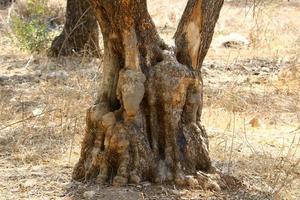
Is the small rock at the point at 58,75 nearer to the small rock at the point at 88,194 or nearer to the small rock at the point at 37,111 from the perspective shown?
the small rock at the point at 37,111

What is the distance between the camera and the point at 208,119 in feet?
15.9

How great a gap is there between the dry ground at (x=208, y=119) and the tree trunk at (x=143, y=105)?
124mm

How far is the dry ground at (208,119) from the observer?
10.7 feet

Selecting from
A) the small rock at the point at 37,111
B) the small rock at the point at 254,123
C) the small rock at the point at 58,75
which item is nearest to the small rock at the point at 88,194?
the small rock at the point at 37,111

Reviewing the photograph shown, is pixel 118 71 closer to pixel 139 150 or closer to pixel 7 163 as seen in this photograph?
pixel 139 150

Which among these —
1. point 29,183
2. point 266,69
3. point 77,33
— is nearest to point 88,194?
point 29,183

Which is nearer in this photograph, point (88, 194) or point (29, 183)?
point (88, 194)

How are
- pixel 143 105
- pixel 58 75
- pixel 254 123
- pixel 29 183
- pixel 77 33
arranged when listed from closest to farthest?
1. pixel 143 105
2. pixel 29 183
3. pixel 254 123
4. pixel 58 75
5. pixel 77 33

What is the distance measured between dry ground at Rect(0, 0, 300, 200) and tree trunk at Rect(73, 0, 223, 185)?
12cm

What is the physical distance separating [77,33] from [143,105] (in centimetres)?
429

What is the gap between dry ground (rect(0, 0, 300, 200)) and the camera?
3.25 m

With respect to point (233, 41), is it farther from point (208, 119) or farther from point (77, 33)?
point (208, 119)

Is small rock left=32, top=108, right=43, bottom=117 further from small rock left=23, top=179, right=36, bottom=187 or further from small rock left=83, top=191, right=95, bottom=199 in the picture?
small rock left=83, top=191, right=95, bottom=199

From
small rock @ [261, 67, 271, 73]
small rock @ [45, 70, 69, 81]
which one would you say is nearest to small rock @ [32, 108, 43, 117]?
small rock @ [45, 70, 69, 81]
